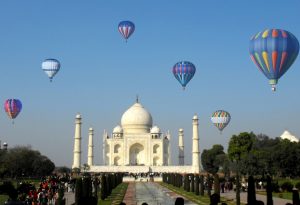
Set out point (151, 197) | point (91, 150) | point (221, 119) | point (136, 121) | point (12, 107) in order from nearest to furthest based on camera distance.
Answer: point (151, 197) → point (12, 107) → point (221, 119) → point (91, 150) → point (136, 121)

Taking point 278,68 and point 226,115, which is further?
point 226,115

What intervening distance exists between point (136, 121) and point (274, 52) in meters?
45.6

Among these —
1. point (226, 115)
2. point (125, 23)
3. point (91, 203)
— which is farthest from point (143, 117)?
point (91, 203)

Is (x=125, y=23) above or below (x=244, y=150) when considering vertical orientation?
above

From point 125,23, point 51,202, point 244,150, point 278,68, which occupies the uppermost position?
point 125,23

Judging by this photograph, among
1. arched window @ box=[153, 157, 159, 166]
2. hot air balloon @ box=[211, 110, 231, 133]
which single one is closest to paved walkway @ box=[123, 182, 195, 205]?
hot air balloon @ box=[211, 110, 231, 133]

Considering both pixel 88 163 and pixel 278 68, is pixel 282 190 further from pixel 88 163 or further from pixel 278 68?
pixel 88 163

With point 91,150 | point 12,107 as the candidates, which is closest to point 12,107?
point 12,107

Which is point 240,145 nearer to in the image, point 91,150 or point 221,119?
point 221,119

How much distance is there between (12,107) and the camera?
52.0 m

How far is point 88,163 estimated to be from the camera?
238ft

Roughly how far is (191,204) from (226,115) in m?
36.4

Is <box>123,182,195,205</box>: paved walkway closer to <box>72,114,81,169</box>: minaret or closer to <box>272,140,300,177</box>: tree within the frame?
<box>272,140,300,177</box>: tree

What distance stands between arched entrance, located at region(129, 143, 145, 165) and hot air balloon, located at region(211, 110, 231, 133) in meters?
18.4
